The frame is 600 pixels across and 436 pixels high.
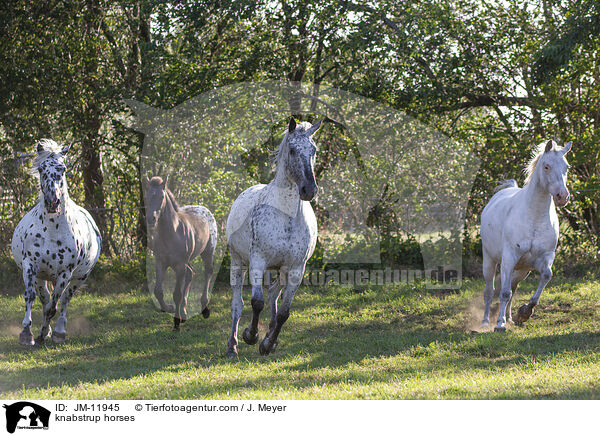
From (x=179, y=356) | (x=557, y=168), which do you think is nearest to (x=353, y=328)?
(x=179, y=356)

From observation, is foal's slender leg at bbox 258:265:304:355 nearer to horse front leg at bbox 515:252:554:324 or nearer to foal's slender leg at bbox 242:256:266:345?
foal's slender leg at bbox 242:256:266:345

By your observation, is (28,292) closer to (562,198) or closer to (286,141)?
(286,141)

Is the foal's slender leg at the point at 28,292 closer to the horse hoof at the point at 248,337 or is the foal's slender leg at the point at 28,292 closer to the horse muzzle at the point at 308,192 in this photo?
the horse hoof at the point at 248,337

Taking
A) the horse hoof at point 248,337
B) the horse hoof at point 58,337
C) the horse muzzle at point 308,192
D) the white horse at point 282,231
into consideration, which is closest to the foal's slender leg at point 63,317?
the horse hoof at point 58,337

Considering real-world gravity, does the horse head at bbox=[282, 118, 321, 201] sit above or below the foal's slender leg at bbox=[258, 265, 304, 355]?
above

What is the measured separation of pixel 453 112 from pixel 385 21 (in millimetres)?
2166

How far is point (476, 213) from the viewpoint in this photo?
10.7 metres

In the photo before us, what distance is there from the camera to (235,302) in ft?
20.8

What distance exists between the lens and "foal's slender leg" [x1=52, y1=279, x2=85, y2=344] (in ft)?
23.0

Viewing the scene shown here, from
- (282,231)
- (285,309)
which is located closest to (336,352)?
(285,309)

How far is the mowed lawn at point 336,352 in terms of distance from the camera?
4738 mm

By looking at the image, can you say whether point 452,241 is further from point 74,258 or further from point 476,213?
point 74,258

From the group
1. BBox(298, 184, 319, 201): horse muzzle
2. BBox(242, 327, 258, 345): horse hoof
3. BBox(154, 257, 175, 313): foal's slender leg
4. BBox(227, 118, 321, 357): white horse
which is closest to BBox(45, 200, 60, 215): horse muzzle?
BBox(154, 257, 175, 313): foal's slender leg
